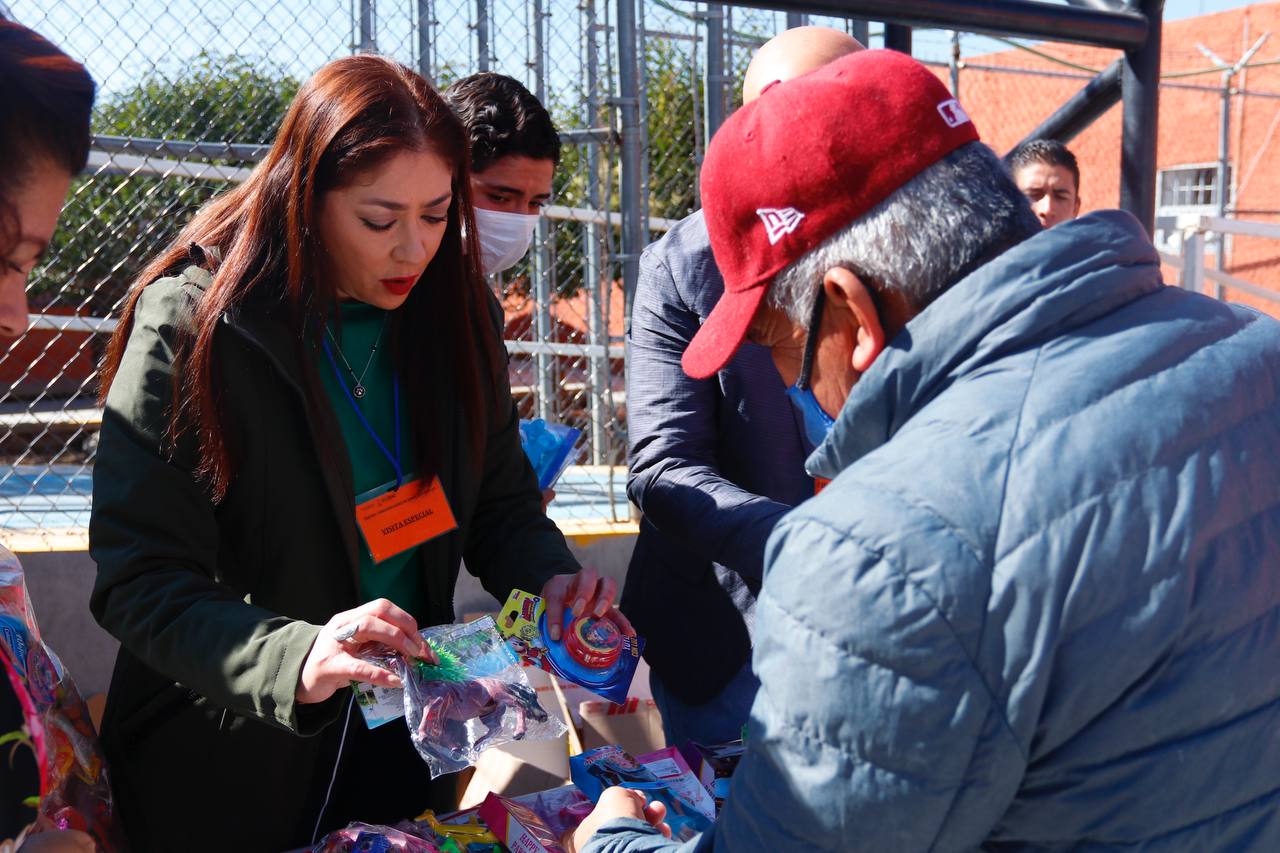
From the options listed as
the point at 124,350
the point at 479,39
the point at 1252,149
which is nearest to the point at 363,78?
the point at 124,350

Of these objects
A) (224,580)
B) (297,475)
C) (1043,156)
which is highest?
(1043,156)

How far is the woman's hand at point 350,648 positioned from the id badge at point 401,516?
272 mm

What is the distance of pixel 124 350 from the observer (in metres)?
1.70

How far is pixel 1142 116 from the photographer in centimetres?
260

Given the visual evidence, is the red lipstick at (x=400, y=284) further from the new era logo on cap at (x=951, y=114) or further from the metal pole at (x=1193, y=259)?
the metal pole at (x=1193, y=259)

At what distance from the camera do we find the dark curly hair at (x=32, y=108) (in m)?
1.14

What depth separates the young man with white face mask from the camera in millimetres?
2588

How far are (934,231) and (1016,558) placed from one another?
0.33m

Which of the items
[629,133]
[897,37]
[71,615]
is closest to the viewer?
[897,37]

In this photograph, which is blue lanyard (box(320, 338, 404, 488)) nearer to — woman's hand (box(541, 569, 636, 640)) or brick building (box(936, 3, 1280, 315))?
woman's hand (box(541, 569, 636, 640))

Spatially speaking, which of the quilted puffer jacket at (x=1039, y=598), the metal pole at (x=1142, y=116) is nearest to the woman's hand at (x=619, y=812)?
the quilted puffer jacket at (x=1039, y=598)

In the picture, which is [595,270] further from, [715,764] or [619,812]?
[619,812]

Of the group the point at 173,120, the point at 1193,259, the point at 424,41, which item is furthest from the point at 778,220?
the point at 1193,259

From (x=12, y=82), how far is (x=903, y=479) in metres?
0.95
